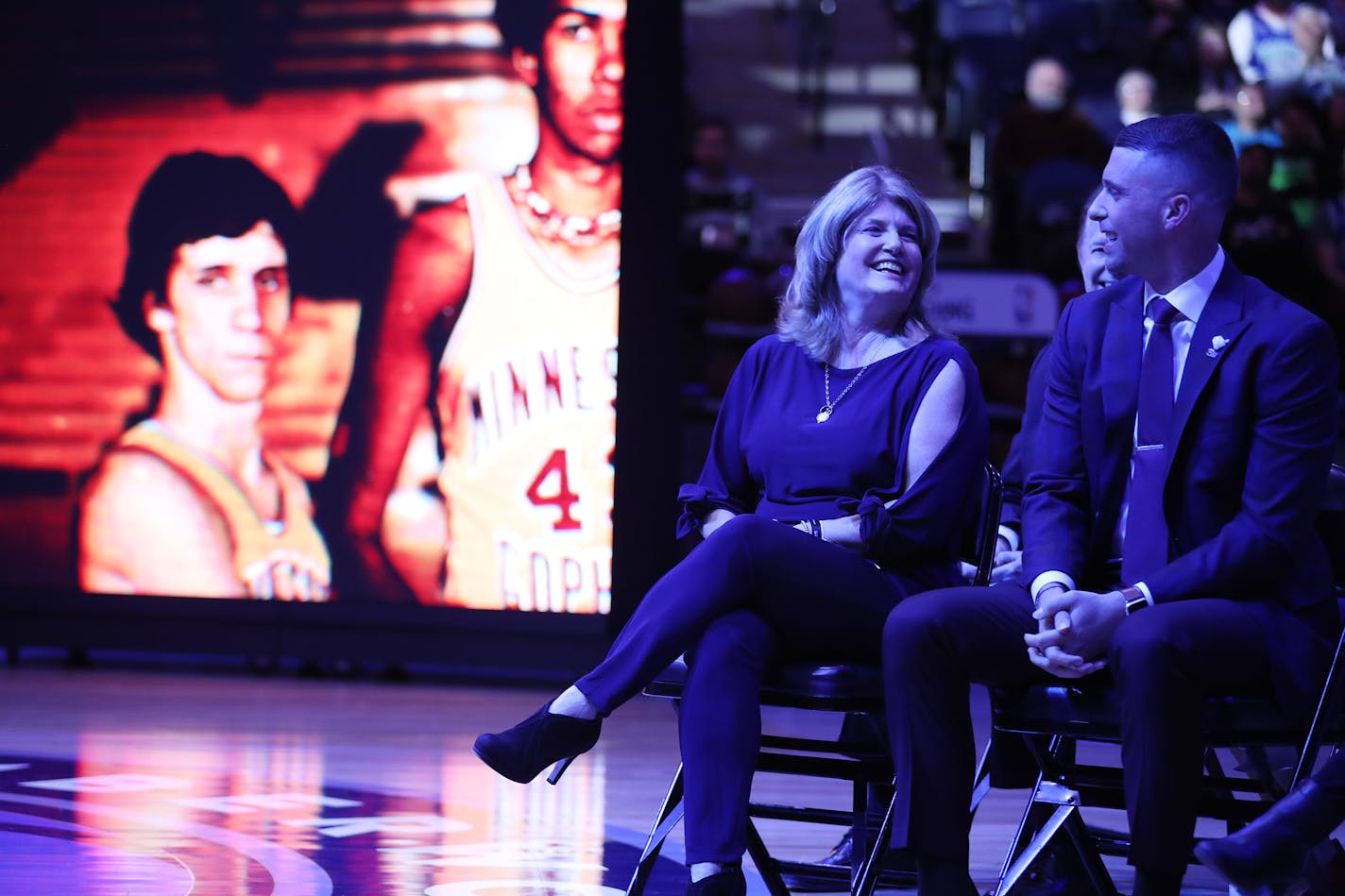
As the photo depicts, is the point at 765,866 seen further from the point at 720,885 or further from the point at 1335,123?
the point at 1335,123

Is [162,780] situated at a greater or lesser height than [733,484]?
lesser

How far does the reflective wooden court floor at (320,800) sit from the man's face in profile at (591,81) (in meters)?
1.79

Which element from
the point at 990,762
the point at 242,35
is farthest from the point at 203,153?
the point at 990,762

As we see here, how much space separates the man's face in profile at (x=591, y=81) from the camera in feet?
19.1

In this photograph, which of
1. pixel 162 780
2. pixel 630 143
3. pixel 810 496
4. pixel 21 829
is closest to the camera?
pixel 810 496

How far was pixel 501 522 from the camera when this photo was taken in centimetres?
583

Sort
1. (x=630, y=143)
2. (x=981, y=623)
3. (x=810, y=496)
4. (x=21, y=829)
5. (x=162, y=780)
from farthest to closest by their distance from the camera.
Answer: (x=630, y=143) < (x=162, y=780) < (x=21, y=829) < (x=810, y=496) < (x=981, y=623)

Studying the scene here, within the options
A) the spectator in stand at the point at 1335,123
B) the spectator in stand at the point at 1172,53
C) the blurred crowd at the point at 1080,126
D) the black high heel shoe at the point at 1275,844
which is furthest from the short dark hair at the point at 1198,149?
the spectator in stand at the point at 1172,53

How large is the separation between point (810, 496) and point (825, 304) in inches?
15.1

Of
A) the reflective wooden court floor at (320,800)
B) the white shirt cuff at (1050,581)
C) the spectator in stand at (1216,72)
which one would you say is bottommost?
the reflective wooden court floor at (320,800)

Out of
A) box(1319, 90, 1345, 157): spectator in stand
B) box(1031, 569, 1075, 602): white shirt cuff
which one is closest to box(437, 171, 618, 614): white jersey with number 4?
box(1031, 569, 1075, 602): white shirt cuff

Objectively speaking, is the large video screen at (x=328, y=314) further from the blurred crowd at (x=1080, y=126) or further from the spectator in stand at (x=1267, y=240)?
the spectator in stand at (x=1267, y=240)

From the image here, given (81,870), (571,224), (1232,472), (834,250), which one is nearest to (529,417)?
(571,224)

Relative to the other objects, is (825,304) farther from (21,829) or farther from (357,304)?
(357,304)
